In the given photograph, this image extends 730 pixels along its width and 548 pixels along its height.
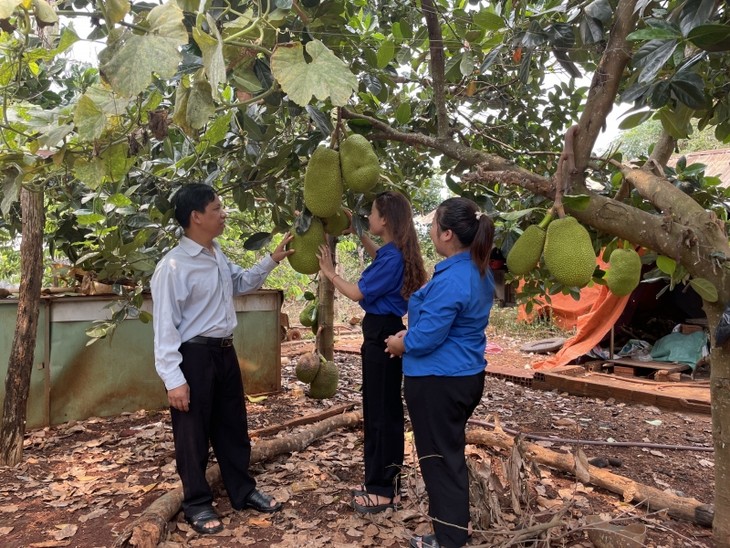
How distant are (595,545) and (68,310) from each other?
3474 millimetres

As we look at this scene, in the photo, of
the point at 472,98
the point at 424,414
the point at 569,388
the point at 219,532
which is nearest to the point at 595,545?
the point at 424,414

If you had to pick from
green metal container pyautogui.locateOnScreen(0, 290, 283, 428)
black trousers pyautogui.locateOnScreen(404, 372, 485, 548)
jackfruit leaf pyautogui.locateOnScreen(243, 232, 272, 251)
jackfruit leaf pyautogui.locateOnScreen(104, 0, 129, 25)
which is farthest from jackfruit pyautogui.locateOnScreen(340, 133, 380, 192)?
green metal container pyautogui.locateOnScreen(0, 290, 283, 428)

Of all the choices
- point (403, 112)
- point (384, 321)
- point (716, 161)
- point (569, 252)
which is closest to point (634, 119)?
point (569, 252)

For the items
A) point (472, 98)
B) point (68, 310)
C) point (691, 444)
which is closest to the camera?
point (472, 98)

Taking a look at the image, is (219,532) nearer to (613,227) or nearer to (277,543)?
(277,543)

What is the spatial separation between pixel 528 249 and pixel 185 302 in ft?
4.67

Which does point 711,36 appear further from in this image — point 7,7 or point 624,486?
point 624,486

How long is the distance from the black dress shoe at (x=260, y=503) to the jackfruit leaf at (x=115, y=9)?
2.15 m

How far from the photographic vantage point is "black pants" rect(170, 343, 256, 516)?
2477 mm

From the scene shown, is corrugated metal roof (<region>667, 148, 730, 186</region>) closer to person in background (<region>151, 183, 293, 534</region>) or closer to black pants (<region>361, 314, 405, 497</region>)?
black pants (<region>361, 314, 405, 497</region>)

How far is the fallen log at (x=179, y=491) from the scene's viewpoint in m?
2.27

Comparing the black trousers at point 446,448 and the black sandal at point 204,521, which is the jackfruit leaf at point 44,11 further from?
the black sandal at point 204,521

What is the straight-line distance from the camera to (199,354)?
249 centimetres

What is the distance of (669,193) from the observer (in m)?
1.84
